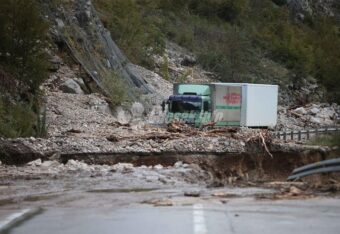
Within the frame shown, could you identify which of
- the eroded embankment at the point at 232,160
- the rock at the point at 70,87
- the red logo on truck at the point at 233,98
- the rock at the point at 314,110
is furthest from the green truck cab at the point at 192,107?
the rock at the point at 314,110

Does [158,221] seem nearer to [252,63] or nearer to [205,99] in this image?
[205,99]

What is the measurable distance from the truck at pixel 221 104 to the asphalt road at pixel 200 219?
28.4 metres

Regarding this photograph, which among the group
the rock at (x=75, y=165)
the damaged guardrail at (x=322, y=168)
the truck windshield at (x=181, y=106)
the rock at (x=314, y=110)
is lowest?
the rock at (x=75, y=165)

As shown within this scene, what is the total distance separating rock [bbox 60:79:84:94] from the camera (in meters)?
43.4

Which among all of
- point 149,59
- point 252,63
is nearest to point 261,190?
point 149,59

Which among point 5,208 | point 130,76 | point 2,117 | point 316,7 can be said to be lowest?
point 5,208

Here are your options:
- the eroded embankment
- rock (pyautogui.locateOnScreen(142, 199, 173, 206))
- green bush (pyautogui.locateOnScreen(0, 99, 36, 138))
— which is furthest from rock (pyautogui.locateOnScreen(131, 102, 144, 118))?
rock (pyautogui.locateOnScreen(142, 199, 173, 206))

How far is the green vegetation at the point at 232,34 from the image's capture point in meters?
66.1

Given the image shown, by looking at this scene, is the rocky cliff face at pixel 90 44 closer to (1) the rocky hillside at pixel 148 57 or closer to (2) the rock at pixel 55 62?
(1) the rocky hillside at pixel 148 57

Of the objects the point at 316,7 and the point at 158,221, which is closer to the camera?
the point at 158,221

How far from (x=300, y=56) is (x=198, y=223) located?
7659cm

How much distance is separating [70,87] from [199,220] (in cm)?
3296

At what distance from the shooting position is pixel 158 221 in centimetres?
1134

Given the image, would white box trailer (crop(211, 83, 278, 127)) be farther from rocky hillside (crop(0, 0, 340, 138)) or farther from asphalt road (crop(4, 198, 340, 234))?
asphalt road (crop(4, 198, 340, 234))
